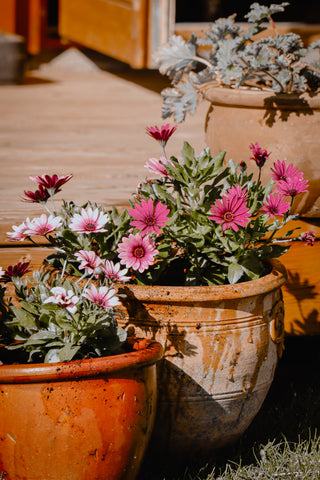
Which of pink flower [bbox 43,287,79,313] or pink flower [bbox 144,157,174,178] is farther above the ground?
pink flower [bbox 144,157,174,178]

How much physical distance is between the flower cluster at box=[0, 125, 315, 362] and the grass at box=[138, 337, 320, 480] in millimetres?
475

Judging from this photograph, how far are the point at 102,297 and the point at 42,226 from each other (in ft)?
0.82

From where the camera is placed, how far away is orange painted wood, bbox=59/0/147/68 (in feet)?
15.2

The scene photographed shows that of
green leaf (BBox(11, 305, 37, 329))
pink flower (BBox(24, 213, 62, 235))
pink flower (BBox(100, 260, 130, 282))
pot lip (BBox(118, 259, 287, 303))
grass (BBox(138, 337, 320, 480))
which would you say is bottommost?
grass (BBox(138, 337, 320, 480))

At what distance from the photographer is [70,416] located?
1.43 metres

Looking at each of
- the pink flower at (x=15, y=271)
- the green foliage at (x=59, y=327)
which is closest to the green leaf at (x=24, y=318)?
the green foliage at (x=59, y=327)

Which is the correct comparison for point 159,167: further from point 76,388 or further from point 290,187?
point 76,388

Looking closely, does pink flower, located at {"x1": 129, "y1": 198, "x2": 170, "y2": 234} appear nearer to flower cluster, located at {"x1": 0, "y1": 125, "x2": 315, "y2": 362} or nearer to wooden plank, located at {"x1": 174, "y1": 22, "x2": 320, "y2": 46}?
flower cluster, located at {"x1": 0, "y1": 125, "x2": 315, "y2": 362}

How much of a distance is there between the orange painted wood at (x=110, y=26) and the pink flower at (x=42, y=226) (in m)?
3.29

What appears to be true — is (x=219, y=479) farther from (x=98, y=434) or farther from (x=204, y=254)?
(x=204, y=254)

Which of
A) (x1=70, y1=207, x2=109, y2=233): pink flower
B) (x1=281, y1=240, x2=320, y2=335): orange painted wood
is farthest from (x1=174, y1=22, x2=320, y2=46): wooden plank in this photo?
(x1=70, y1=207, x2=109, y2=233): pink flower

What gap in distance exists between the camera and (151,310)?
5.34 ft

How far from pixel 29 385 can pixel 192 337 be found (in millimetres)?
412

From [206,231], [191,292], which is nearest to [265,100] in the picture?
[206,231]
